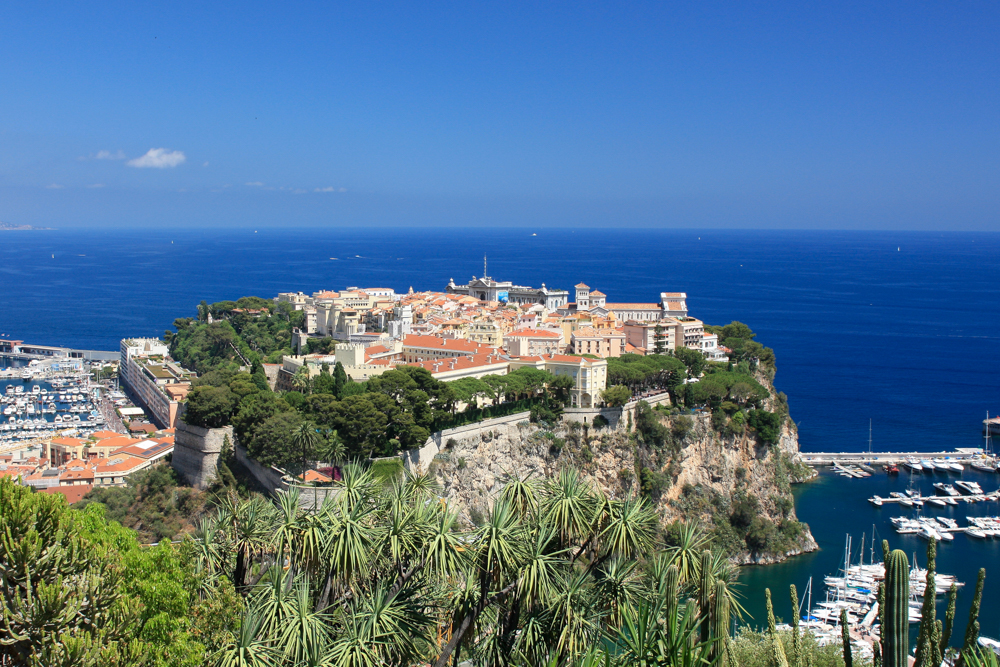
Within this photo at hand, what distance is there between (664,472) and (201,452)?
1638 cm

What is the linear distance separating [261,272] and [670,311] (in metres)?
90.2

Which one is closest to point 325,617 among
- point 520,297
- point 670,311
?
point 670,311

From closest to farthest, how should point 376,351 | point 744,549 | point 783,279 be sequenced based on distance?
point 744,549 → point 376,351 → point 783,279

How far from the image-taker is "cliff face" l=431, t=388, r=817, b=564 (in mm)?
29156

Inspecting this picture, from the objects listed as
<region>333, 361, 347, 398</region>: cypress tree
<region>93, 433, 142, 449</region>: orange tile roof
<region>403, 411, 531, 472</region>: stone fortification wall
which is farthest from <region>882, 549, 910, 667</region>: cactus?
<region>93, 433, 142, 449</region>: orange tile roof

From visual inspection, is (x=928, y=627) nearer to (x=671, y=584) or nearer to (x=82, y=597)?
(x=671, y=584)

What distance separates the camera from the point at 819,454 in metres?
41.3

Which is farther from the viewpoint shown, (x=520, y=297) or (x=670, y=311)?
(x=520, y=297)

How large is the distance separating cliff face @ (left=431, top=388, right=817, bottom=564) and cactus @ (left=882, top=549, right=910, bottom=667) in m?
19.8

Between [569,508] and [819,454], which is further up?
[569,508]

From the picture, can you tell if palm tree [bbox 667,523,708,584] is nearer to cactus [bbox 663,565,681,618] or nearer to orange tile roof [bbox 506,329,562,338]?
cactus [bbox 663,565,681,618]

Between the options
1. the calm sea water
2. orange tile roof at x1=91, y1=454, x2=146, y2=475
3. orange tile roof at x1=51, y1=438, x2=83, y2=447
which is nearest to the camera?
orange tile roof at x1=91, y1=454, x2=146, y2=475

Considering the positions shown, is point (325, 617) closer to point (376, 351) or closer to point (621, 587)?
point (621, 587)

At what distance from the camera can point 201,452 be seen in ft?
94.7
